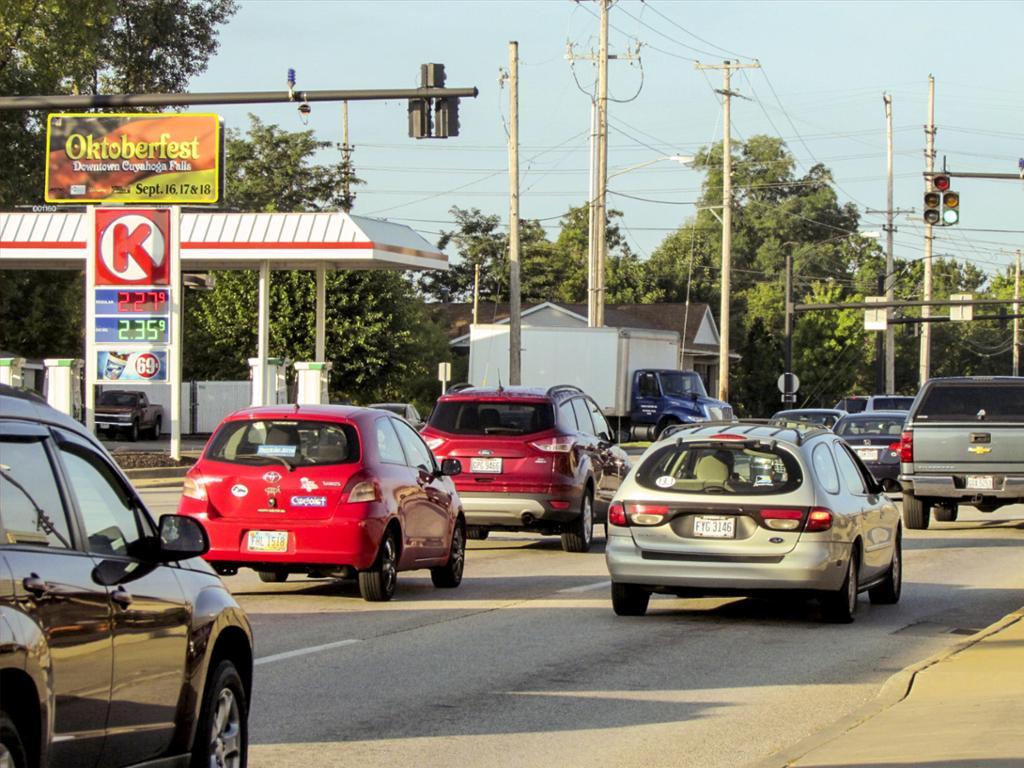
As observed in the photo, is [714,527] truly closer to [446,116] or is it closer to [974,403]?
[974,403]

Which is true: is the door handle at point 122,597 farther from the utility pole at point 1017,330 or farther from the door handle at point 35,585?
the utility pole at point 1017,330

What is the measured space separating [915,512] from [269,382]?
18.9 m

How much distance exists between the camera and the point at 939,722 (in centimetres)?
905

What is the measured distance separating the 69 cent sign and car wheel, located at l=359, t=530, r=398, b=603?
21.9m

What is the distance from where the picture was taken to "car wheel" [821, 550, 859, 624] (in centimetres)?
1385

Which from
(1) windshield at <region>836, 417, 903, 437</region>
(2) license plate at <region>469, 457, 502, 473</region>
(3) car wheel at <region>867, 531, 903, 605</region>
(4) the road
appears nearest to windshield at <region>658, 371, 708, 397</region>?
(1) windshield at <region>836, 417, 903, 437</region>

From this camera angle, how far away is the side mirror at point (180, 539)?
620 cm

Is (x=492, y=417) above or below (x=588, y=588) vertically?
above

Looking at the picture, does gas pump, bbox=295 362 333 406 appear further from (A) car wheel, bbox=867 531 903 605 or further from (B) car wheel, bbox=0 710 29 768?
(B) car wheel, bbox=0 710 29 768

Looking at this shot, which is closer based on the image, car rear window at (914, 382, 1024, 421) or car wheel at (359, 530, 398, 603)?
car wheel at (359, 530, 398, 603)

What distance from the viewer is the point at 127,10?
213ft

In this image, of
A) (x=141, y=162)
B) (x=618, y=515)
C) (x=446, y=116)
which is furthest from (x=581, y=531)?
(x=141, y=162)

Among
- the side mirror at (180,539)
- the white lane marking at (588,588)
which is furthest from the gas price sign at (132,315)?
the side mirror at (180,539)

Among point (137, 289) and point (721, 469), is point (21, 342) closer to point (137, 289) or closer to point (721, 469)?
point (137, 289)
